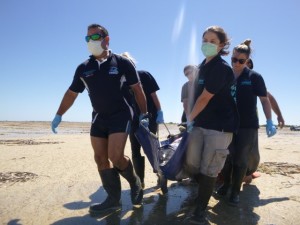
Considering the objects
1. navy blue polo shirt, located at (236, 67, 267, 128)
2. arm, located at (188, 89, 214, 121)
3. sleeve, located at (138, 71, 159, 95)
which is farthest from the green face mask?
sleeve, located at (138, 71, 159, 95)

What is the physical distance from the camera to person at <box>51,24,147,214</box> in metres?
3.90

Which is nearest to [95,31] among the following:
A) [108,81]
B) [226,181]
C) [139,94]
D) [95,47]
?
[95,47]

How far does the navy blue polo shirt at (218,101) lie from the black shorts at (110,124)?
33.2 inches

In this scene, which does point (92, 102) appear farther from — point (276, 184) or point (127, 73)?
point (276, 184)

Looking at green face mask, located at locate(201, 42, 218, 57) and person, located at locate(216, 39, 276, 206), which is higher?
green face mask, located at locate(201, 42, 218, 57)

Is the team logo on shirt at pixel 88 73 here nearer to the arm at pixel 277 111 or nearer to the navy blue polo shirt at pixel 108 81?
the navy blue polo shirt at pixel 108 81

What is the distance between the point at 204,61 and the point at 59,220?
7.84 feet

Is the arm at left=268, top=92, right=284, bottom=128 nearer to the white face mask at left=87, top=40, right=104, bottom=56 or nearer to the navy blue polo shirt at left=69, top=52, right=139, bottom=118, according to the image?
the navy blue polo shirt at left=69, top=52, right=139, bottom=118

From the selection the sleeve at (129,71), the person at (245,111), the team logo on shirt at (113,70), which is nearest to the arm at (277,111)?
the person at (245,111)

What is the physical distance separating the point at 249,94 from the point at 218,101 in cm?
100

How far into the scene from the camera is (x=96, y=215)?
145 inches

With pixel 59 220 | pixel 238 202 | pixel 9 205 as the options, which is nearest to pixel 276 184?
pixel 238 202

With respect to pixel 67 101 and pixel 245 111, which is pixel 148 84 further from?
pixel 245 111

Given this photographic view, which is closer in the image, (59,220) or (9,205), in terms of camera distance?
(59,220)
